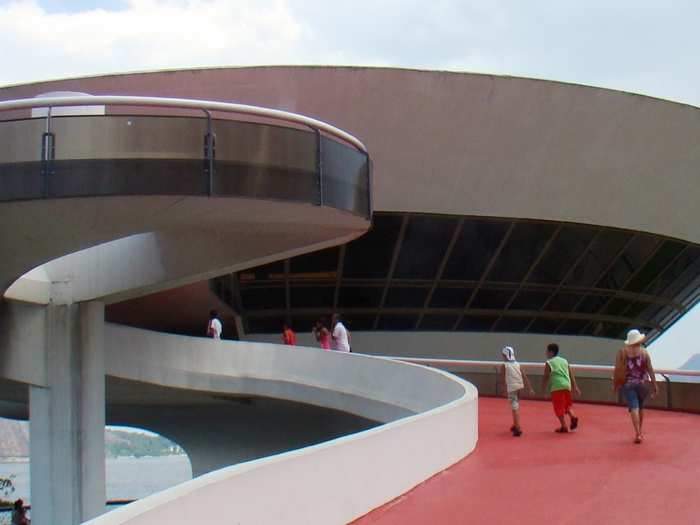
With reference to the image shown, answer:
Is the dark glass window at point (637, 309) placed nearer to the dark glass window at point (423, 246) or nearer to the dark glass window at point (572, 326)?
the dark glass window at point (572, 326)

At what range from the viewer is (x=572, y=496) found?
28.8ft

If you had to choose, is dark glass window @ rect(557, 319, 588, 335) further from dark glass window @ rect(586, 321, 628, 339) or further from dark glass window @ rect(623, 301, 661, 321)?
dark glass window @ rect(623, 301, 661, 321)

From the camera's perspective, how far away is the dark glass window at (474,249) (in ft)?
87.2

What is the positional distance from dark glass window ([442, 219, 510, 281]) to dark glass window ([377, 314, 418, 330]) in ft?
5.85

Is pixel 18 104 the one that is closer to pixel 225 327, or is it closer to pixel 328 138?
pixel 328 138

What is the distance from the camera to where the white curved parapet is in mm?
5457

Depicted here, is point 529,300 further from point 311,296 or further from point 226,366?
point 226,366

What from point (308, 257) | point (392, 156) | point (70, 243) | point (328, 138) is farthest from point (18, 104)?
point (308, 257)

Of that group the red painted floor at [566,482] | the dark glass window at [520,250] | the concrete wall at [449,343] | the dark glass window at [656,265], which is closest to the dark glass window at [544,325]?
the concrete wall at [449,343]

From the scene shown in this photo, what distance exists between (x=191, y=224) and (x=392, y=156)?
912 centimetres

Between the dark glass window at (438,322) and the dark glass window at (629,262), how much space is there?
4180mm

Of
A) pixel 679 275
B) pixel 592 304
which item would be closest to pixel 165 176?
pixel 592 304

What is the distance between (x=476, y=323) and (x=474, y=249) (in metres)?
2.79

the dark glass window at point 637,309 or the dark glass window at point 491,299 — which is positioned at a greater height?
the dark glass window at point 491,299
